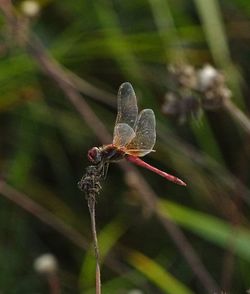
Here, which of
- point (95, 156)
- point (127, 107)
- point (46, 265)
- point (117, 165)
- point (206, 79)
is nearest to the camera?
point (95, 156)

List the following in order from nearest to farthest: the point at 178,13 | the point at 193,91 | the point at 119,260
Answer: the point at 193,91 < the point at 119,260 < the point at 178,13

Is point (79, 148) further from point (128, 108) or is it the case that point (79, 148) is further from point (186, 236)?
point (128, 108)

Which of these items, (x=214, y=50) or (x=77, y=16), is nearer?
(x=214, y=50)

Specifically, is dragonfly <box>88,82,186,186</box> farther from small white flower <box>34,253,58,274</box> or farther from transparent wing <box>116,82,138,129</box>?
small white flower <box>34,253,58,274</box>

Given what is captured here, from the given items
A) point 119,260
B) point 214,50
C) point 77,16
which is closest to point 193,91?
point 214,50

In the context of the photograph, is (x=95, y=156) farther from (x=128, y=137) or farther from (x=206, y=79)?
(x=206, y=79)

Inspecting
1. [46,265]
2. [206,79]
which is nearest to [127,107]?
[206,79]

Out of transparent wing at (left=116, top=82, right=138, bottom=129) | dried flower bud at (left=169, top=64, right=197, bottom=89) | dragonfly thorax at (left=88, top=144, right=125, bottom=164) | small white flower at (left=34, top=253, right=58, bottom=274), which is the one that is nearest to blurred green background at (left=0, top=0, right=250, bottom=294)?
small white flower at (left=34, top=253, right=58, bottom=274)
